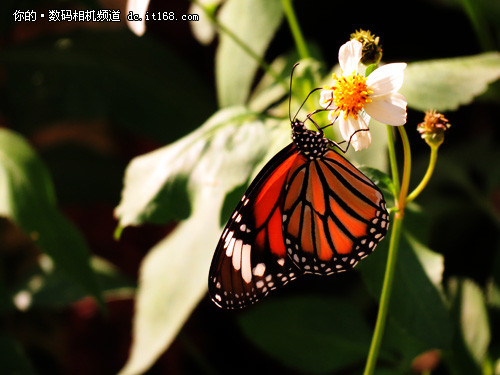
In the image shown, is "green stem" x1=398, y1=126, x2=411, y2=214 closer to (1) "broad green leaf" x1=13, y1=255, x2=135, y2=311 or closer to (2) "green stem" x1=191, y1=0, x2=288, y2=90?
(2) "green stem" x1=191, y1=0, x2=288, y2=90

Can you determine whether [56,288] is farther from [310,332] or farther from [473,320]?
[473,320]

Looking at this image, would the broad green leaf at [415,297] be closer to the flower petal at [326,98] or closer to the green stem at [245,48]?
the flower petal at [326,98]

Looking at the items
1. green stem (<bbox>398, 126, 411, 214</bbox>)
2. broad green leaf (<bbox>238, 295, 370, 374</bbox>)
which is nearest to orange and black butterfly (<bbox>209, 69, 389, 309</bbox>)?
green stem (<bbox>398, 126, 411, 214</bbox>)

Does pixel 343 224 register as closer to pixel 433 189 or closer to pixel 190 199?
pixel 190 199

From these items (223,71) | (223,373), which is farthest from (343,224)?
(223,373)

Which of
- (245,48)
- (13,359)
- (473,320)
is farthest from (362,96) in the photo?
(13,359)

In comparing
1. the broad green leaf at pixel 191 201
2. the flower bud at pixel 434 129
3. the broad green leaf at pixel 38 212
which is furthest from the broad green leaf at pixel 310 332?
the flower bud at pixel 434 129

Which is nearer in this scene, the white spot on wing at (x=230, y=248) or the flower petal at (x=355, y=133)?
the flower petal at (x=355, y=133)
